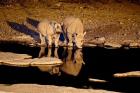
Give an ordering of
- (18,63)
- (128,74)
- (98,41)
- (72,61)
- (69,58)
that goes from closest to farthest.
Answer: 1. (128,74)
2. (18,63)
3. (72,61)
4. (69,58)
5. (98,41)

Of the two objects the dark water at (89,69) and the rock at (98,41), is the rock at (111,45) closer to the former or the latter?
the rock at (98,41)

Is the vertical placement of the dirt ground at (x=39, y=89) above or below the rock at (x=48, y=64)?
above

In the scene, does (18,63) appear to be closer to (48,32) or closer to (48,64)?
(48,64)

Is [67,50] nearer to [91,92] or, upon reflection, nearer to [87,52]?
[87,52]

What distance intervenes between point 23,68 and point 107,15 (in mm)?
6847

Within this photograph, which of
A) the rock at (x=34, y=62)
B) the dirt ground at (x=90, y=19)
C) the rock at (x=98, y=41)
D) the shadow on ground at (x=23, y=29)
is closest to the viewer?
the rock at (x=34, y=62)

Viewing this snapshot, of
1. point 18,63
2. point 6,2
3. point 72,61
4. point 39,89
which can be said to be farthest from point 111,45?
point 6,2

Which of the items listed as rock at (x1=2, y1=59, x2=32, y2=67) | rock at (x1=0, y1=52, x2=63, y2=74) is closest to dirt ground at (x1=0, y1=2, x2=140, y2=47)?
rock at (x1=0, y1=52, x2=63, y2=74)

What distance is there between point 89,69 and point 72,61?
35.2 inches

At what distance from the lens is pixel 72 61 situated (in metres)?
10.6

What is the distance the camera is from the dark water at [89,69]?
883 centimetres

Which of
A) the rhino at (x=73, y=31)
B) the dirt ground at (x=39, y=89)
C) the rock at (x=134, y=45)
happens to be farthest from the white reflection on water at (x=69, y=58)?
the rock at (x=134, y=45)

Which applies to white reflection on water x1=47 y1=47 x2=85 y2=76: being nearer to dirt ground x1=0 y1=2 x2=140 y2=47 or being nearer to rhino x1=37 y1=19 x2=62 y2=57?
rhino x1=37 y1=19 x2=62 y2=57

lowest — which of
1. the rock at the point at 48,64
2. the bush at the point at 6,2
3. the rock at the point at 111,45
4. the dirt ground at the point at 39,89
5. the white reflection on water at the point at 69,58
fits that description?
the rock at the point at 111,45
